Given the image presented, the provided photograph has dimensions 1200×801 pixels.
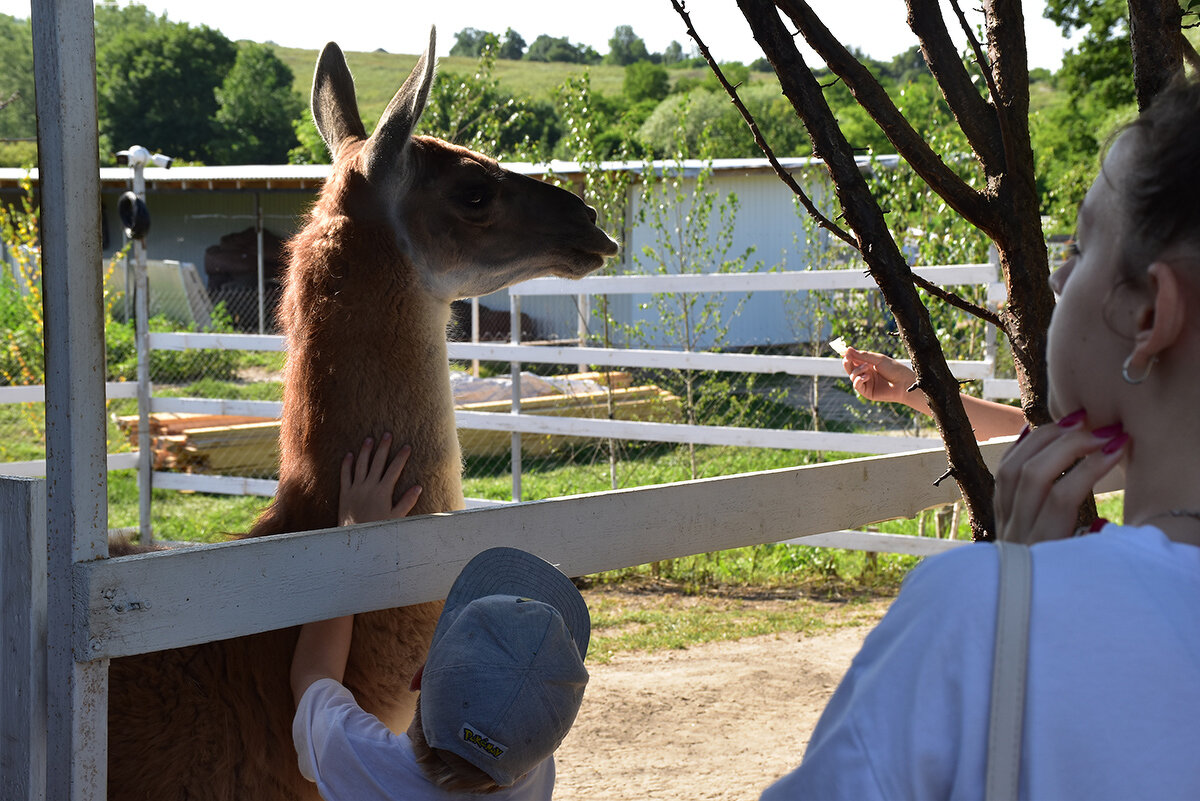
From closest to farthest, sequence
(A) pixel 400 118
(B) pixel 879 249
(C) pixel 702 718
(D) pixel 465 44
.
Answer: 1. (B) pixel 879 249
2. (A) pixel 400 118
3. (C) pixel 702 718
4. (D) pixel 465 44

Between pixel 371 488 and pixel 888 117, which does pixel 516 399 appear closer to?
pixel 371 488

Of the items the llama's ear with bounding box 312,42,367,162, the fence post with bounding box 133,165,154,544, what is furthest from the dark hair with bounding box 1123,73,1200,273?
the fence post with bounding box 133,165,154,544

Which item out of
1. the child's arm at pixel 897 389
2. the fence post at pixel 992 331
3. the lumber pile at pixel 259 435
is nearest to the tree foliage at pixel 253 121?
the lumber pile at pixel 259 435

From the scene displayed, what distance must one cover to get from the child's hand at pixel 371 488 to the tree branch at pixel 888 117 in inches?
45.2

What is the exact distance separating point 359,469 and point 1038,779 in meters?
1.64

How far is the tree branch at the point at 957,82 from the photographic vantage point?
1995 millimetres

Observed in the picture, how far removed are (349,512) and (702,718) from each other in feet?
10.2

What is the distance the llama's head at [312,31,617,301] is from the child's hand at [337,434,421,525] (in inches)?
19.1

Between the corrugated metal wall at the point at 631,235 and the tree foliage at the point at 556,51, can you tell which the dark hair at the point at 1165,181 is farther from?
the tree foliage at the point at 556,51

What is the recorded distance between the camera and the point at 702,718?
479 cm

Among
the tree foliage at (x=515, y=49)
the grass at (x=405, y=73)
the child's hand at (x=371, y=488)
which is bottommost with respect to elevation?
the child's hand at (x=371, y=488)

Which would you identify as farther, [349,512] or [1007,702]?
[349,512]

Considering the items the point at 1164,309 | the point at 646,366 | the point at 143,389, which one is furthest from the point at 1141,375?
the point at 143,389

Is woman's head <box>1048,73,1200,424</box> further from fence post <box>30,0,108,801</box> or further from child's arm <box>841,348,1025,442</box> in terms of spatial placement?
child's arm <box>841,348,1025,442</box>
